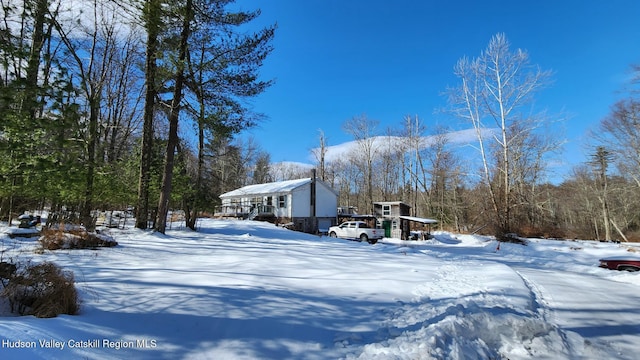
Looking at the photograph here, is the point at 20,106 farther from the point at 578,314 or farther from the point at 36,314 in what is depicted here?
the point at 578,314

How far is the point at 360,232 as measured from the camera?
2405cm

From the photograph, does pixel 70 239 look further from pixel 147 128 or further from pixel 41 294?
pixel 147 128

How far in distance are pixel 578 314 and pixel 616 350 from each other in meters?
1.33

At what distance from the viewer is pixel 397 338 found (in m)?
3.61

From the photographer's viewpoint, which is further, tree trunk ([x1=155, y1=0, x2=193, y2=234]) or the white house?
the white house

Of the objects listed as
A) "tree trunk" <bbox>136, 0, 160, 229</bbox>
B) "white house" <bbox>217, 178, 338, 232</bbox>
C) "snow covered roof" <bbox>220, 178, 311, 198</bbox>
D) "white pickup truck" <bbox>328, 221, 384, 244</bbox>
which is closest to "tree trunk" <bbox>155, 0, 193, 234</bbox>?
"tree trunk" <bbox>136, 0, 160, 229</bbox>

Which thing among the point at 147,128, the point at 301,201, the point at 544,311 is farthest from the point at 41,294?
the point at 301,201

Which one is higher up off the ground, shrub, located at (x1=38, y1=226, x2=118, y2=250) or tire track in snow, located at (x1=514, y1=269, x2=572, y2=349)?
shrub, located at (x1=38, y1=226, x2=118, y2=250)

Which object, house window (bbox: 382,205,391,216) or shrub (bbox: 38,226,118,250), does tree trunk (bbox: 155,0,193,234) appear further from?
house window (bbox: 382,205,391,216)

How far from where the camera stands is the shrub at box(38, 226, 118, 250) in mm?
7477

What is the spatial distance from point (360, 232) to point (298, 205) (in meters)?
9.50

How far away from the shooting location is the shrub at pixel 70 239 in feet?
24.5

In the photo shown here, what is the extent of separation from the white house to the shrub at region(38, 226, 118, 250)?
22.2 m

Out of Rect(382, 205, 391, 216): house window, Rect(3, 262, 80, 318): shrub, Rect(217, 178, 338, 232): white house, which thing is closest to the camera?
Rect(3, 262, 80, 318): shrub
